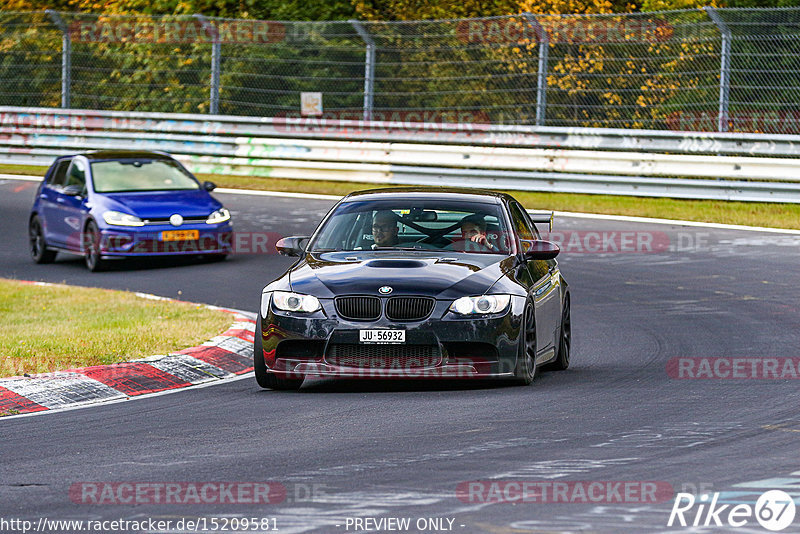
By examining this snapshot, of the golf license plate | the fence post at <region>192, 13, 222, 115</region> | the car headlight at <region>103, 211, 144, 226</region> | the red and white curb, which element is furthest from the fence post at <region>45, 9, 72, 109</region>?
the red and white curb

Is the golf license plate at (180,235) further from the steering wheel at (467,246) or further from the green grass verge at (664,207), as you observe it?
the steering wheel at (467,246)

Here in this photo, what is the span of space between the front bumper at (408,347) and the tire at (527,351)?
0.28ft

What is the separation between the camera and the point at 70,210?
19.6 meters

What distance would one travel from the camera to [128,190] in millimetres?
19484

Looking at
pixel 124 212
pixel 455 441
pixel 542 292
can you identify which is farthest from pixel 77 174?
pixel 455 441

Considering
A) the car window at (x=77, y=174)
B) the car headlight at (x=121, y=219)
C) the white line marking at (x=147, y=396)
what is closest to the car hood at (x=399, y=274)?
the white line marking at (x=147, y=396)

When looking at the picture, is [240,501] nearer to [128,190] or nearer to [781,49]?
[128,190]

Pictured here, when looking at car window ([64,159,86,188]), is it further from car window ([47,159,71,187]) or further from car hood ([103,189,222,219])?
car hood ([103,189,222,219])

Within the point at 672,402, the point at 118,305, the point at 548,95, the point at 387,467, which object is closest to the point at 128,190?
the point at 118,305

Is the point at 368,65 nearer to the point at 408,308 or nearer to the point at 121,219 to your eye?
the point at 121,219

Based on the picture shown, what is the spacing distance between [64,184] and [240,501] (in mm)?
14519

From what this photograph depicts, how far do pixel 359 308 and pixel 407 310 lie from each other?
0.32 m

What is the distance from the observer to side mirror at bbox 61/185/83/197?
19297 mm

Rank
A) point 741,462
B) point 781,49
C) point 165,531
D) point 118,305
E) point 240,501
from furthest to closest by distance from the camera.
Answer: point 781,49 < point 118,305 < point 741,462 < point 240,501 < point 165,531
